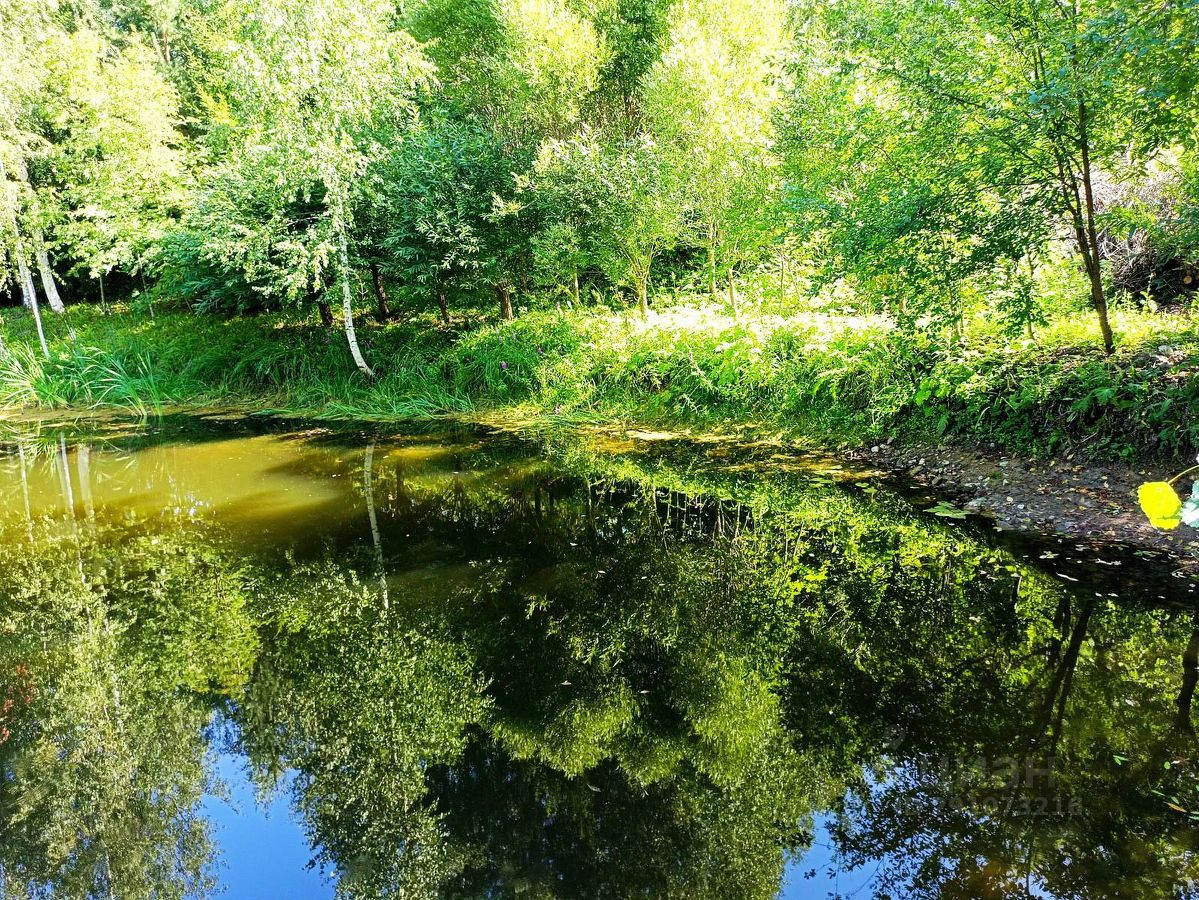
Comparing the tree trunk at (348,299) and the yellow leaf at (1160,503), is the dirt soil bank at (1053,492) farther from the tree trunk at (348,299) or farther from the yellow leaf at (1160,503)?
the tree trunk at (348,299)

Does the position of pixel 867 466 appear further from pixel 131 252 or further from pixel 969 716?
pixel 131 252

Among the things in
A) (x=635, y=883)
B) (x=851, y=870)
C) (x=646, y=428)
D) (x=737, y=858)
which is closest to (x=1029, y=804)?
(x=851, y=870)

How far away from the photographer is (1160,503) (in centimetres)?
142

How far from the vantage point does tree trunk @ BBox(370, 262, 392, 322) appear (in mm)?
14438

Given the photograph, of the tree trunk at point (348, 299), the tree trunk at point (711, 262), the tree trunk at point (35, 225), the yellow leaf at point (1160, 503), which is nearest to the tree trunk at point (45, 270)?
the tree trunk at point (35, 225)

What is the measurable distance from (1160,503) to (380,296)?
49.1ft

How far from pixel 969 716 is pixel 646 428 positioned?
672 centimetres

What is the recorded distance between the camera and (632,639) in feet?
14.5

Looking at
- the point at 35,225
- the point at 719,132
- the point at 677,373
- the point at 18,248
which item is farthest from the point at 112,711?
the point at 35,225

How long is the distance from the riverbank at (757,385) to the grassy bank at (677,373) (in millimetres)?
24

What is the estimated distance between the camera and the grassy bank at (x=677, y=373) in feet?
19.7

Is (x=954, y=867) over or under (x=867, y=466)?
under

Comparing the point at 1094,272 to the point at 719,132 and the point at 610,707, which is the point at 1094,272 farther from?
the point at 719,132

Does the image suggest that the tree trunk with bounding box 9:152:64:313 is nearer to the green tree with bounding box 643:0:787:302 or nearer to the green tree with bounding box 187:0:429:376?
the green tree with bounding box 187:0:429:376
